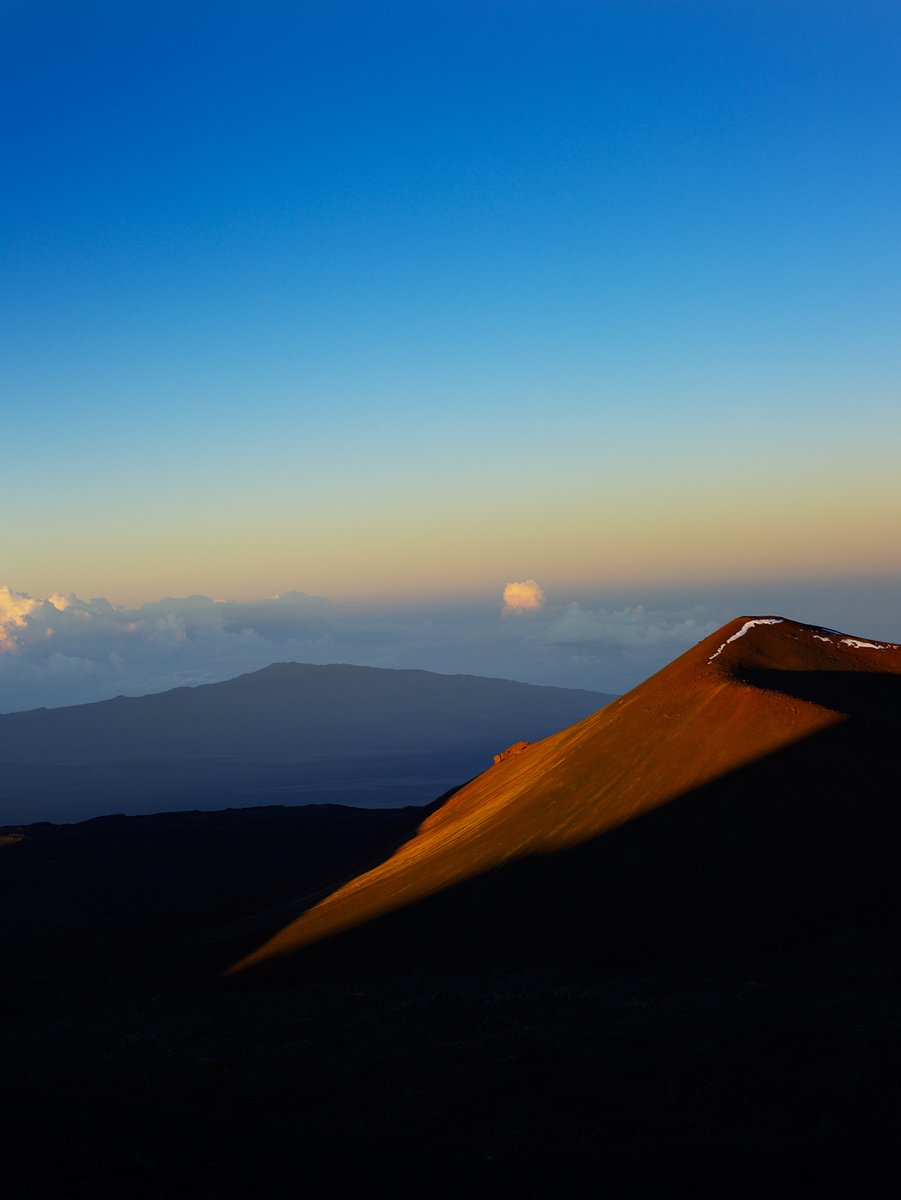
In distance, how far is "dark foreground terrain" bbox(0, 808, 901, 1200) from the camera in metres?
27.8

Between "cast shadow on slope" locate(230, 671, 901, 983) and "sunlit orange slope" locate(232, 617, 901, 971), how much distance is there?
190 centimetres

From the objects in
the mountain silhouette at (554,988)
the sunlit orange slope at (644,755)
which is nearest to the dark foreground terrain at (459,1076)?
the mountain silhouette at (554,988)

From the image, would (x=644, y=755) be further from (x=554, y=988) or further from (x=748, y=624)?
(x=554, y=988)

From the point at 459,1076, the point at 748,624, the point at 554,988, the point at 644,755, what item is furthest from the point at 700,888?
the point at 748,624

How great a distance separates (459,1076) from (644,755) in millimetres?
34066

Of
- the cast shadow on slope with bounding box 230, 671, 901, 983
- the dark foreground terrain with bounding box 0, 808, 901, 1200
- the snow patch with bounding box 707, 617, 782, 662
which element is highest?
the snow patch with bounding box 707, 617, 782, 662

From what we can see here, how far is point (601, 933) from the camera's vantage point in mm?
51031

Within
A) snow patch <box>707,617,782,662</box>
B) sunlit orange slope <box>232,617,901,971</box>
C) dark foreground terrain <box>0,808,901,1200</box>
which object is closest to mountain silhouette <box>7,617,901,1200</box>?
dark foreground terrain <box>0,808,901,1200</box>

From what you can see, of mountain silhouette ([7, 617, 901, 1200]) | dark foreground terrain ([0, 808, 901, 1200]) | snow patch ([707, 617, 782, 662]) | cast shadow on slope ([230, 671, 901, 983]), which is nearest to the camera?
dark foreground terrain ([0, 808, 901, 1200])

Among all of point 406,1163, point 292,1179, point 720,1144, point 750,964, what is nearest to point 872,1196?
point 720,1144

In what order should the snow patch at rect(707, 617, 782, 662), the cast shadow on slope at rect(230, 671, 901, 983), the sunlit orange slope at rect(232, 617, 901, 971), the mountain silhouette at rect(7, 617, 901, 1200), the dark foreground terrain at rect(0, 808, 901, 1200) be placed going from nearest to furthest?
the dark foreground terrain at rect(0, 808, 901, 1200) → the mountain silhouette at rect(7, 617, 901, 1200) → the cast shadow on slope at rect(230, 671, 901, 983) → the sunlit orange slope at rect(232, 617, 901, 971) → the snow patch at rect(707, 617, 782, 662)

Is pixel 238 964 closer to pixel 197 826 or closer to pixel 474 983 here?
pixel 474 983

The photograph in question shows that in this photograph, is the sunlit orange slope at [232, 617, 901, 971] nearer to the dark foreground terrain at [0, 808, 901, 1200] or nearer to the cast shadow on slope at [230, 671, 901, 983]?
the cast shadow on slope at [230, 671, 901, 983]

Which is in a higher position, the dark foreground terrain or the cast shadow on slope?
the cast shadow on slope
